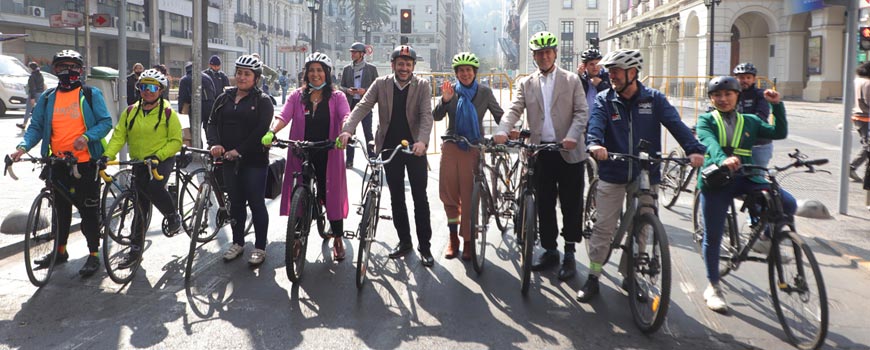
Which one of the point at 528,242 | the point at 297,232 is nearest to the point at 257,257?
the point at 297,232

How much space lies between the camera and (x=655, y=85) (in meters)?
16.5

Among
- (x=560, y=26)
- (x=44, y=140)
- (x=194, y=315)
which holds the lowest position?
(x=194, y=315)

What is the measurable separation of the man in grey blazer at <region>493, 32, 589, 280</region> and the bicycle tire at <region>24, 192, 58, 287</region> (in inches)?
139

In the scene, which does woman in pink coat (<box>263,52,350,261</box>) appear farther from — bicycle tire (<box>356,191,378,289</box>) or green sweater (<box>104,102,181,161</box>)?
green sweater (<box>104,102,181,161</box>)

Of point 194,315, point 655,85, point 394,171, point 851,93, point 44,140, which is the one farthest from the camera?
point 655,85

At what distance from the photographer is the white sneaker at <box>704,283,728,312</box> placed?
5059 millimetres

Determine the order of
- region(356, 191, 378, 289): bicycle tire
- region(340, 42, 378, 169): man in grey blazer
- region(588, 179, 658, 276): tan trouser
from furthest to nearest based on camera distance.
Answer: region(340, 42, 378, 169): man in grey blazer → region(356, 191, 378, 289): bicycle tire → region(588, 179, 658, 276): tan trouser

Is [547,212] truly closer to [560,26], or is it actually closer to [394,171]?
[394,171]

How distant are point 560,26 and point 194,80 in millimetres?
84597

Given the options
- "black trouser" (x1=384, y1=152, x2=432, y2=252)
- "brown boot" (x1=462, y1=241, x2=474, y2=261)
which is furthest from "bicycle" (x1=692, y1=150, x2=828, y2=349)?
"black trouser" (x1=384, y1=152, x2=432, y2=252)

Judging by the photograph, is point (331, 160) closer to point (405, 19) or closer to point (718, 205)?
point (718, 205)

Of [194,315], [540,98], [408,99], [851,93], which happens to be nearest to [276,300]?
[194,315]

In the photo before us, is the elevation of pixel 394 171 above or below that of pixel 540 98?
below

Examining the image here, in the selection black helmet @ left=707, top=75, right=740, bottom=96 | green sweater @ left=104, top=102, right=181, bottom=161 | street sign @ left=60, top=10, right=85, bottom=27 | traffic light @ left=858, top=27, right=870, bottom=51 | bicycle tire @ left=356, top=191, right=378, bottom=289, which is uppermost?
street sign @ left=60, top=10, right=85, bottom=27
